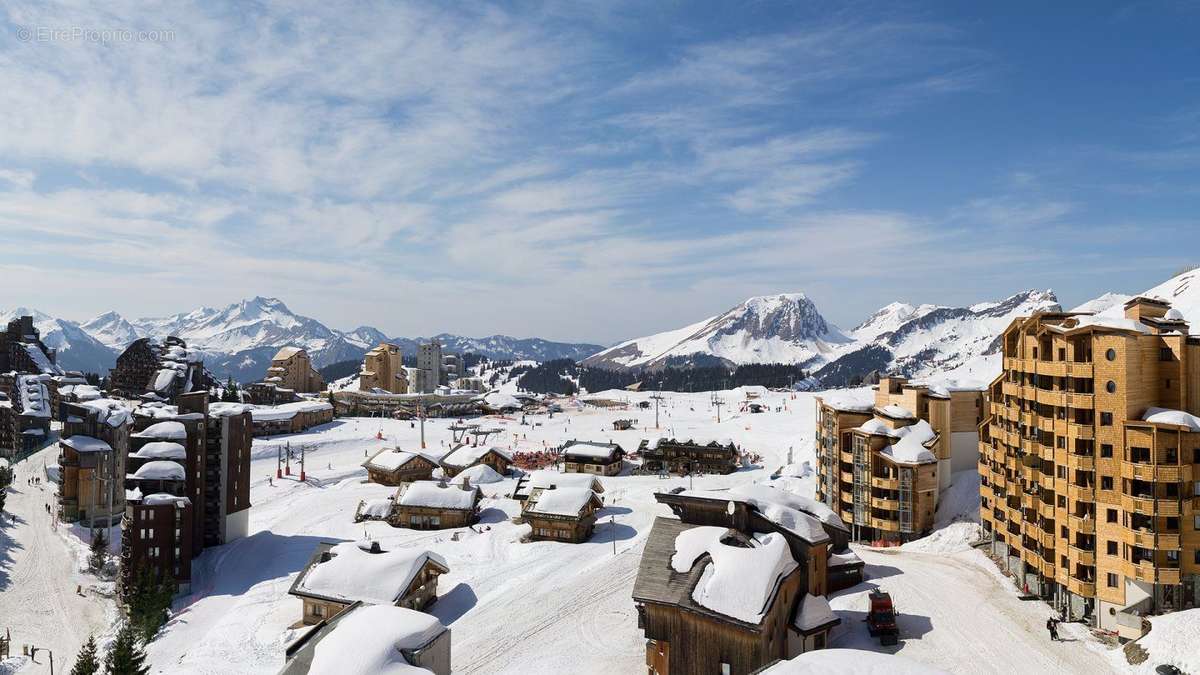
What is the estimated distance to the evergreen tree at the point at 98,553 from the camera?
6169cm

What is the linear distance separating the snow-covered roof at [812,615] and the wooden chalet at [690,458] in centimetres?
5593

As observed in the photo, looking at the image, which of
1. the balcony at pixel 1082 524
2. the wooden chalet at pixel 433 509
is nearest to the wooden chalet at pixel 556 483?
the wooden chalet at pixel 433 509

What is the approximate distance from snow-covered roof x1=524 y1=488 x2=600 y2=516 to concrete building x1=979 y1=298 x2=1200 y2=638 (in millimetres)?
31863

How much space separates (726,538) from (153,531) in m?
46.4

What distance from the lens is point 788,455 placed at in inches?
3770

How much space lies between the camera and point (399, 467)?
276 feet

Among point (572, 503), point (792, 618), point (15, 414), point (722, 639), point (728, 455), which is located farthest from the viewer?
point (15, 414)

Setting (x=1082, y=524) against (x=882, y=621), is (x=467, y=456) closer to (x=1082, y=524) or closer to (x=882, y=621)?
(x=882, y=621)

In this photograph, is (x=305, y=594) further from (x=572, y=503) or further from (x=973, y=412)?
(x=973, y=412)

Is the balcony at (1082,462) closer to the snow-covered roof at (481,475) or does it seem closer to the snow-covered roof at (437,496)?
the snow-covered roof at (437,496)

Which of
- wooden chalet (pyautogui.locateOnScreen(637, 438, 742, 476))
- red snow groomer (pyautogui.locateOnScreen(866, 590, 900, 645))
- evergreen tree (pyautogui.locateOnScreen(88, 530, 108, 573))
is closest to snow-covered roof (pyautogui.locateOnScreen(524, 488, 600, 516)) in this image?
red snow groomer (pyautogui.locateOnScreen(866, 590, 900, 645))

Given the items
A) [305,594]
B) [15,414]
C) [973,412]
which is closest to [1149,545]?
[973,412]

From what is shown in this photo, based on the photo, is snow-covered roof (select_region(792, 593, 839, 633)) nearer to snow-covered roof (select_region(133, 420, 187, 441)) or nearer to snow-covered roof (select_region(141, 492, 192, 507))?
snow-covered roof (select_region(141, 492, 192, 507))

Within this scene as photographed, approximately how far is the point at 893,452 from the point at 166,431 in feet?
201
